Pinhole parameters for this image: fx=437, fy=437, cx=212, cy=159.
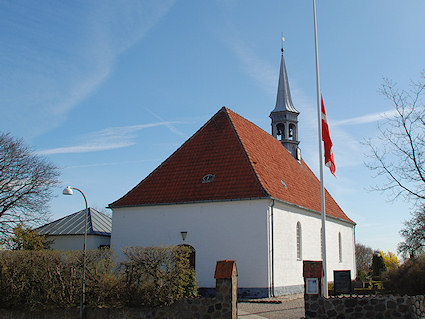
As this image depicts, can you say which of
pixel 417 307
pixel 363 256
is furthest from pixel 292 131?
pixel 363 256

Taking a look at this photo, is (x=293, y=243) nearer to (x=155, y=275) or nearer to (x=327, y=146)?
(x=327, y=146)

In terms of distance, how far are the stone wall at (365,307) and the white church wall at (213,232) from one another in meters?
6.24

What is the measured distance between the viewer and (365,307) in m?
12.4

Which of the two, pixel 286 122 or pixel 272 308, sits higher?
pixel 286 122

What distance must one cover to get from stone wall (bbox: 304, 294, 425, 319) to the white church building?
6226mm

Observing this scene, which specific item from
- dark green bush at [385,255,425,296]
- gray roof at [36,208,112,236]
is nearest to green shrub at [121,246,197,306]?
dark green bush at [385,255,425,296]

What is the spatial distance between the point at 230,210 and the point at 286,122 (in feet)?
44.5

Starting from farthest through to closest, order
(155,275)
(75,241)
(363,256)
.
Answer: (363,256)
(75,241)
(155,275)

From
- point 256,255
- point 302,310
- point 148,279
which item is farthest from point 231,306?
point 256,255

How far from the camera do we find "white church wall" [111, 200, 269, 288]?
745 inches

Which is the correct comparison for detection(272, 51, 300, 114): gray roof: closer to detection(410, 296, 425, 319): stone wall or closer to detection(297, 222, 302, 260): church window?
detection(297, 222, 302, 260): church window

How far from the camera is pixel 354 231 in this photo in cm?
3416

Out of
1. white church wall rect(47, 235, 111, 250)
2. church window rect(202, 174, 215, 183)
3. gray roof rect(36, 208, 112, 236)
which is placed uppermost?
church window rect(202, 174, 215, 183)

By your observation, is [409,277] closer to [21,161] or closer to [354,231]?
[354,231]
